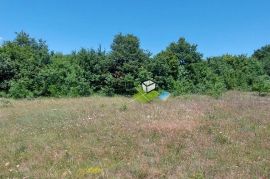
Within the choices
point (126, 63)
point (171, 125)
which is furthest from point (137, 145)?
point (126, 63)

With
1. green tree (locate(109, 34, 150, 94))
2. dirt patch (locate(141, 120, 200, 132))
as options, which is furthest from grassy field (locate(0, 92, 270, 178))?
green tree (locate(109, 34, 150, 94))

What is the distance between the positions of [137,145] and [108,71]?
64.7ft

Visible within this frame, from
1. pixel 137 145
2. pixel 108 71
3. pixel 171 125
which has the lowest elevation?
pixel 137 145

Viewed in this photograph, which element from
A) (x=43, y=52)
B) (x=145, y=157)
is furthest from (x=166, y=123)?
(x=43, y=52)

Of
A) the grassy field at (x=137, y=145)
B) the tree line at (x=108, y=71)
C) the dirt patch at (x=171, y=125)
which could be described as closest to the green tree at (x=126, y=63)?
the tree line at (x=108, y=71)

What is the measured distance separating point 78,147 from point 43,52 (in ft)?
71.7

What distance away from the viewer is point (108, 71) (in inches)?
1139

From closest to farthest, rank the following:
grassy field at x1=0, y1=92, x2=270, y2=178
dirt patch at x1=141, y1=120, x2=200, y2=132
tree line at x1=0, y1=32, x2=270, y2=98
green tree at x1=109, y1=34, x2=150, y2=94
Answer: grassy field at x1=0, y1=92, x2=270, y2=178 < dirt patch at x1=141, y1=120, x2=200, y2=132 < tree line at x1=0, y1=32, x2=270, y2=98 < green tree at x1=109, y1=34, x2=150, y2=94

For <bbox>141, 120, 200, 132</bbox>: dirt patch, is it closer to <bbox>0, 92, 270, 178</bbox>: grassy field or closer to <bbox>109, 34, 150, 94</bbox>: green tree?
<bbox>0, 92, 270, 178</bbox>: grassy field

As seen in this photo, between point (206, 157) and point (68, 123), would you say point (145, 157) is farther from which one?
point (68, 123)

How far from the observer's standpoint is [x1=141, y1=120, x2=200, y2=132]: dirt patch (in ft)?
36.2

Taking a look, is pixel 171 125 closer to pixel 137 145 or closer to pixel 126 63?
pixel 137 145

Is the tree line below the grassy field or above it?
above

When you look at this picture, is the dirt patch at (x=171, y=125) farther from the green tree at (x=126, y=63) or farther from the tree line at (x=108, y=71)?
the green tree at (x=126, y=63)
